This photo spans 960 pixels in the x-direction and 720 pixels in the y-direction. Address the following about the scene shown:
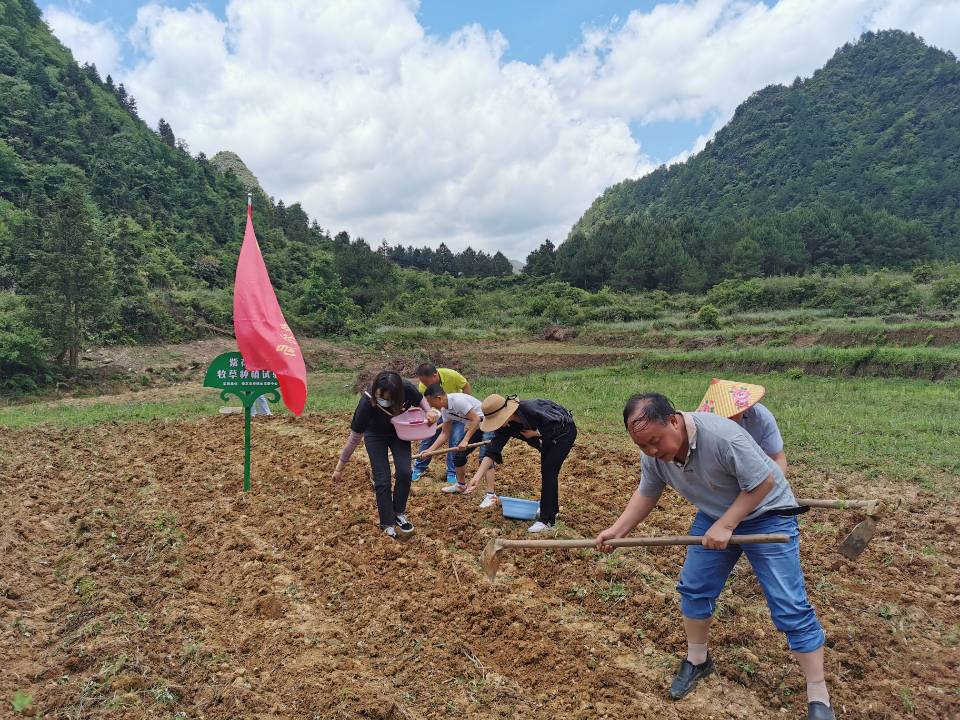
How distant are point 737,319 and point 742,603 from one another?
27.1m

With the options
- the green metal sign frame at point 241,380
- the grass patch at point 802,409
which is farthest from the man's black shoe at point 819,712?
the green metal sign frame at point 241,380

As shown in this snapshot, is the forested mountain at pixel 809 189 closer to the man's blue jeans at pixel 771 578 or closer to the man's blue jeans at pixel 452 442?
the man's blue jeans at pixel 452 442

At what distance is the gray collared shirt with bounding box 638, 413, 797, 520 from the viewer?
105 inches

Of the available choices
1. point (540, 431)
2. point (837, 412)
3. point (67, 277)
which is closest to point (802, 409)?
point (837, 412)

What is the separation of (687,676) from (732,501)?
1.01m

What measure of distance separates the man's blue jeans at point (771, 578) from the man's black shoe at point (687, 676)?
0.97 ft

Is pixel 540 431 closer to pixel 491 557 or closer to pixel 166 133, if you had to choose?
pixel 491 557

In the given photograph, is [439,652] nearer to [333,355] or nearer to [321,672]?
[321,672]

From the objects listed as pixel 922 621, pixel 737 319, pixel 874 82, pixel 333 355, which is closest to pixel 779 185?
pixel 874 82

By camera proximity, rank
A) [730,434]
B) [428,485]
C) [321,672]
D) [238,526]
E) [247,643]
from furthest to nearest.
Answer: [428,485], [238,526], [247,643], [321,672], [730,434]

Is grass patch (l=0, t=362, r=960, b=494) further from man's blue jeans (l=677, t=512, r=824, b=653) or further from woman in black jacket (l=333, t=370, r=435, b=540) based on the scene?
man's blue jeans (l=677, t=512, r=824, b=653)

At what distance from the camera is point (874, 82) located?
92062mm

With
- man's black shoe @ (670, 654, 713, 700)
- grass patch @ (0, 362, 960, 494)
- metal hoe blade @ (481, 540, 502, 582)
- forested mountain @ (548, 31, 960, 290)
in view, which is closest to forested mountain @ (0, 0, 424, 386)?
grass patch @ (0, 362, 960, 494)

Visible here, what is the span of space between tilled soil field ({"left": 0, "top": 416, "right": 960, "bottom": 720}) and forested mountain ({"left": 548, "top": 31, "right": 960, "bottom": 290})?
44012 millimetres
